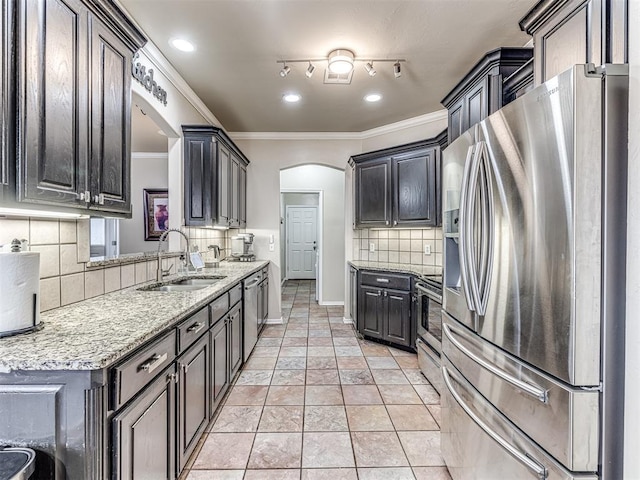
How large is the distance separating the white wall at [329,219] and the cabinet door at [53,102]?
192 inches

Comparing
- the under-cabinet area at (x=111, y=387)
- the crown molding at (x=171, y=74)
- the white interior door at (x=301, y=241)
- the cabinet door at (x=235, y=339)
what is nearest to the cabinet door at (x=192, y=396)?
the under-cabinet area at (x=111, y=387)

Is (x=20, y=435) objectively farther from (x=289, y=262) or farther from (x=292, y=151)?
(x=289, y=262)

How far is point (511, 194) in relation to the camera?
1.19 m

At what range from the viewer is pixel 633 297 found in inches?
37.2

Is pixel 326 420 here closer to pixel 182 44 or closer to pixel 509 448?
pixel 509 448

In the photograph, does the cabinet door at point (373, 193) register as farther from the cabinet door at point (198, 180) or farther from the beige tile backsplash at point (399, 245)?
the cabinet door at point (198, 180)

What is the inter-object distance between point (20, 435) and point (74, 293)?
935mm

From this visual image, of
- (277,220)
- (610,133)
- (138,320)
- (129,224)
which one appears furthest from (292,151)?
(610,133)

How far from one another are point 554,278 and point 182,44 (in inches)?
114

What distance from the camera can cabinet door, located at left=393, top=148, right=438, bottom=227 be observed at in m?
3.70

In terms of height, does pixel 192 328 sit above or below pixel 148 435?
above

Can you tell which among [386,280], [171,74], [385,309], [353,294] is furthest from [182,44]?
[353,294]

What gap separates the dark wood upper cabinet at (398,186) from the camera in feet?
12.1

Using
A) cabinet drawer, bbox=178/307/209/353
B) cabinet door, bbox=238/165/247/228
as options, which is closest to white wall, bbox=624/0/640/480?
cabinet drawer, bbox=178/307/209/353
